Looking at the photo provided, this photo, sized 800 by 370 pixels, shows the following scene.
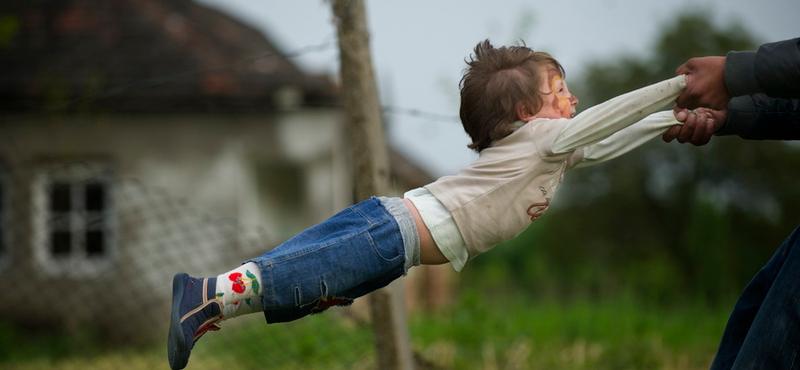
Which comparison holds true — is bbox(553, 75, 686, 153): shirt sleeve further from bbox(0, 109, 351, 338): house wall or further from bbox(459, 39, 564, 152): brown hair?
bbox(0, 109, 351, 338): house wall

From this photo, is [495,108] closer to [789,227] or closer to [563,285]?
[563,285]

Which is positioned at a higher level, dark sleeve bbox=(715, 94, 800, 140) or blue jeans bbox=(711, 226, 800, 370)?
dark sleeve bbox=(715, 94, 800, 140)

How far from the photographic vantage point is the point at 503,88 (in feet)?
6.70

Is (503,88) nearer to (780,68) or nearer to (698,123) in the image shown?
(698,123)

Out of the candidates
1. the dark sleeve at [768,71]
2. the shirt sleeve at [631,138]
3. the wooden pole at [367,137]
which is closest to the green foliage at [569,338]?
the wooden pole at [367,137]

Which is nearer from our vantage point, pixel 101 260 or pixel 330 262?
pixel 330 262

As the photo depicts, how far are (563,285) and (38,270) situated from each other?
20.9ft

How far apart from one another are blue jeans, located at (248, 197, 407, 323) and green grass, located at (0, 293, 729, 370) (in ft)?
7.54

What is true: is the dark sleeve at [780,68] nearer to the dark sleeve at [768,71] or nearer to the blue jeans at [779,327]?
the dark sleeve at [768,71]

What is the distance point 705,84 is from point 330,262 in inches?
40.6

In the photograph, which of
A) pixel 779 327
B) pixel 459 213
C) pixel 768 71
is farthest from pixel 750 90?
pixel 459 213

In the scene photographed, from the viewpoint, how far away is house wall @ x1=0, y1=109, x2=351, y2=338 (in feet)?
23.9

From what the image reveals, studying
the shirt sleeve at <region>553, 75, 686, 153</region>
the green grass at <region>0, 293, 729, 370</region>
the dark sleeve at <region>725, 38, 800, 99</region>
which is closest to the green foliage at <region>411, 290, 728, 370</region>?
the green grass at <region>0, 293, 729, 370</region>

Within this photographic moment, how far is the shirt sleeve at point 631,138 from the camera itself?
2.10 meters
